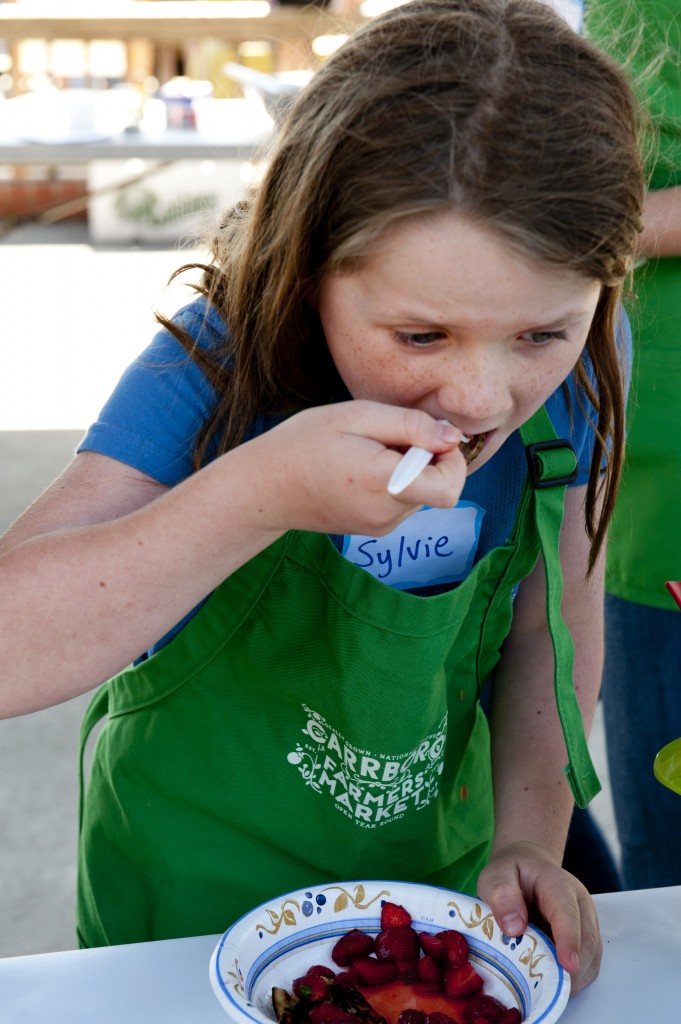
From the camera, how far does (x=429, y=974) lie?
797 mm

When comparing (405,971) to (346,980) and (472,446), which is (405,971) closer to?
(346,980)

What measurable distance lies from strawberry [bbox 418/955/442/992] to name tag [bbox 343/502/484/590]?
1.01 ft

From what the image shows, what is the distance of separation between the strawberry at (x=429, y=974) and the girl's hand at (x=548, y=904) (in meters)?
0.05

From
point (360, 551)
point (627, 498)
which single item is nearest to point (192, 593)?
point (360, 551)

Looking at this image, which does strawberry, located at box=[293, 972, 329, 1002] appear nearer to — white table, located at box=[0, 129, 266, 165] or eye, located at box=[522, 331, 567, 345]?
eye, located at box=[522, 331, 567, 345]

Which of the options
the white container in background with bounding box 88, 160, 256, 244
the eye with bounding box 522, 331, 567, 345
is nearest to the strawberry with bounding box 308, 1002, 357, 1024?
the eye with bounding box 522, 331, 567, 345

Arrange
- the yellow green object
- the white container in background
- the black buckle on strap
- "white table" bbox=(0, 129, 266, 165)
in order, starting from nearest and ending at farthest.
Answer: the yellow green object < the black buckle on strap < "white table" bbox=(0, 129, 266, 165) < the white container in background

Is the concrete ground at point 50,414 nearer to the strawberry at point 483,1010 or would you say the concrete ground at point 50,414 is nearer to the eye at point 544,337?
the eye at point 544,337

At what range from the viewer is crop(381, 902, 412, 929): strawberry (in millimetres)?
818

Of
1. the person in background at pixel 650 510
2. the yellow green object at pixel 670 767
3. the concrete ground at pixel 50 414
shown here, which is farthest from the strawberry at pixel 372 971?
the person in background at pixel 650 510

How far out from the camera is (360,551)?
0.99m

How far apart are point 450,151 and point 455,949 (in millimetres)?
534

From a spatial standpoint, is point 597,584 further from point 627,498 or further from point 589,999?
point 589,999

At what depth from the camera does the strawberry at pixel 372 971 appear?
2.59 feet
